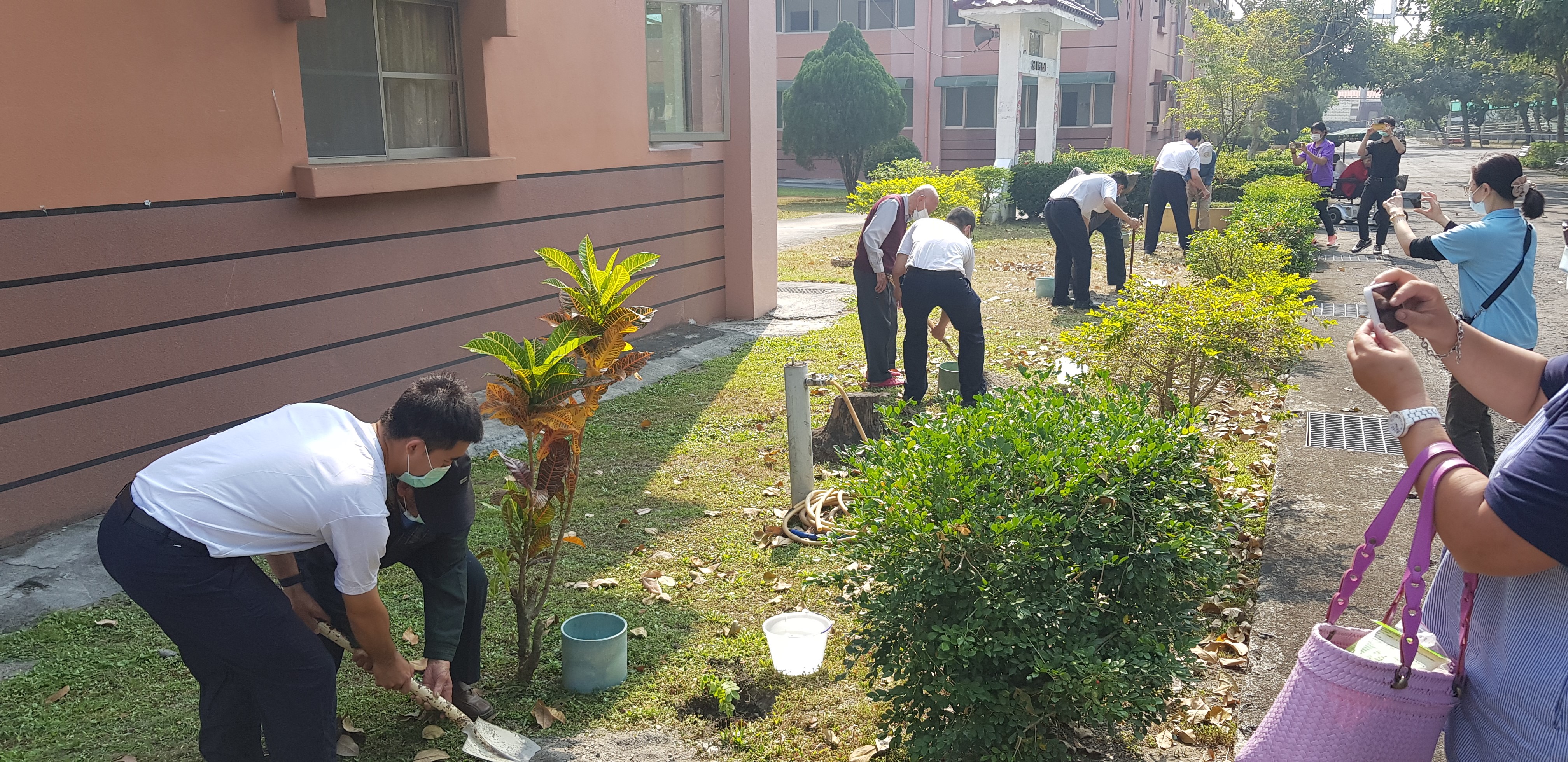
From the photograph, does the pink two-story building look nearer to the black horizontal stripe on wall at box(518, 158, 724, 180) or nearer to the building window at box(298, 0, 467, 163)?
the black horizontal stripe on wall at box(518, 158, 724, 180)

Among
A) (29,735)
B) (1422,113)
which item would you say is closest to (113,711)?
(29,735)

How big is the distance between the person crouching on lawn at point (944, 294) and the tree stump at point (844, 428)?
44 cm

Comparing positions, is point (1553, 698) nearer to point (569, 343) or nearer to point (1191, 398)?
point (569, 343)

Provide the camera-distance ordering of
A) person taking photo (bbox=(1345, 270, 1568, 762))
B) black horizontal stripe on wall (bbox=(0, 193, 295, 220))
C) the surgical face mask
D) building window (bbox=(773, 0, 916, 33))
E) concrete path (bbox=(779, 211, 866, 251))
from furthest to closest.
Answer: building window (bbox=(773, 0, 916, 33)) < concrete path (bbox=(779, 211, 866, 251)) < black horizontal stripe on wall (bbox=(0, 193, 295, 220)) < the surgical face mask < person taking photo (bbox=(1345, 270, 1568, 762))

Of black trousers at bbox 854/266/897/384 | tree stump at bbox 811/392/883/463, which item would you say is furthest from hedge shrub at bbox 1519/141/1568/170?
tree stump at bbox 811/392/883/463

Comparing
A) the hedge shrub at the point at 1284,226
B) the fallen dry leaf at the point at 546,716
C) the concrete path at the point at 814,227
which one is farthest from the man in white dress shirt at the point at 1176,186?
→ the fallen dry leaf at the point at 546,716

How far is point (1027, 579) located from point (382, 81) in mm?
5799

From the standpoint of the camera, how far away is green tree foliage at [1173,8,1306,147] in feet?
87.2

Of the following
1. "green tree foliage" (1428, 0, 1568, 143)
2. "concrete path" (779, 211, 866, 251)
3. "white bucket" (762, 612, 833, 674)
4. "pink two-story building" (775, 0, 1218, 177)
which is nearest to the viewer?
"white bucket" (762, 612, 833, 674)

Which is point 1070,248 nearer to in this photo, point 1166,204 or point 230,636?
point 1166,204

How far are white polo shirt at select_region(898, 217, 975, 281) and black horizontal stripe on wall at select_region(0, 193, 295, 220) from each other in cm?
406

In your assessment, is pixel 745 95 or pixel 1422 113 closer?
pixel 745 95

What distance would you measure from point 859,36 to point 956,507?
26.8 m

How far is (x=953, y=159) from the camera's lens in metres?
35.2
